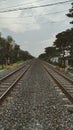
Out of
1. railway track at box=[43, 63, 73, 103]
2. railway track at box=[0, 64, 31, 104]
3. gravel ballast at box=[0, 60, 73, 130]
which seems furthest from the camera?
railway track at box=[43, 63, 73, 103]

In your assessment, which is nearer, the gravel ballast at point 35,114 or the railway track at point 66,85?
the gravel ballast at point 35,114

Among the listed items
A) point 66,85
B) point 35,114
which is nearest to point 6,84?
point 66,85

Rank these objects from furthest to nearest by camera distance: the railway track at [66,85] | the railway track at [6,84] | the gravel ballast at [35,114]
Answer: the railway track at [66,85] → the railway track at [6,84] → the gravel ballast at [35,114]

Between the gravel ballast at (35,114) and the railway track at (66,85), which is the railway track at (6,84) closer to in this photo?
the gravel ballast at (35,114)

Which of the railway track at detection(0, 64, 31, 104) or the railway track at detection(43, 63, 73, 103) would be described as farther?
the railway track at detection(43, 63, 73, 103)

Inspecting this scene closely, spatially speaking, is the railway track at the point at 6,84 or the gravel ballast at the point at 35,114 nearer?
the gravel ballast at the point at 35,114

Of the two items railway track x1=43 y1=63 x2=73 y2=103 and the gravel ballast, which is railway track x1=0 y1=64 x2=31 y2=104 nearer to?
the gravel ballast

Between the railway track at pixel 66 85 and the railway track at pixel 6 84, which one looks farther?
the railway track at pixel 66 85

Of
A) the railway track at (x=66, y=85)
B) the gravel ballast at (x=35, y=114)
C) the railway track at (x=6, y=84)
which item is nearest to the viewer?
the gravel ballast at (x=35, y=114)

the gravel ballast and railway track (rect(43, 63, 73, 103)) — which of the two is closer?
the gravel ballast

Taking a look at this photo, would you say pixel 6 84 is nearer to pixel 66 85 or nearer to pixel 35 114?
pixel 66 85

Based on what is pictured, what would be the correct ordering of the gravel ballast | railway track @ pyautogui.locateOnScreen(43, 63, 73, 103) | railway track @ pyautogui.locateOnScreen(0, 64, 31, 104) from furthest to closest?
railway track @ pyautogui.locateOnScreen(43, 63, 73, 103)
railway track @ pyautogui.locateOnScreen(0, 64, 31, 104)
the gravel ballast

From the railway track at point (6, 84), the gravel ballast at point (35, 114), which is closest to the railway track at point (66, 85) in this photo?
the gravel ballast at point (35, 114)

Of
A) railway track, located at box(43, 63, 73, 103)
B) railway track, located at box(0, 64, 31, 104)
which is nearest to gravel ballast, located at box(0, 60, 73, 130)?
railway track, located at box(0, 64, 31, 104)
